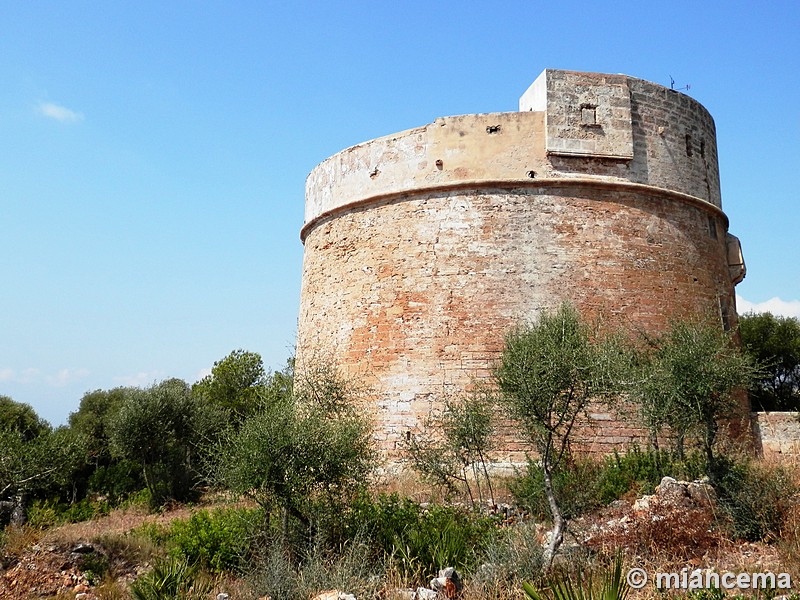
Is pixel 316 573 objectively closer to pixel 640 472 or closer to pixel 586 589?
pixel 586 589

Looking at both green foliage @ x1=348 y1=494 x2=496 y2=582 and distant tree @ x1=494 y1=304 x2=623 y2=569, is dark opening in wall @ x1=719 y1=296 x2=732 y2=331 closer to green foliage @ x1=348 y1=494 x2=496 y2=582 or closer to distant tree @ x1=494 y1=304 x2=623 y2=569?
distant tree @ x1=494 y1=304 x2=623 y2=569

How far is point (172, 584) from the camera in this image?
639cm

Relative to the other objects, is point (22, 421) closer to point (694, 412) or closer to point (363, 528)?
point (363, 528)

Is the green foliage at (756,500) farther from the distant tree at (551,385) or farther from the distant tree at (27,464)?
the distant tree at (27,464)

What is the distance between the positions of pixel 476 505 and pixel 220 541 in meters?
2.98

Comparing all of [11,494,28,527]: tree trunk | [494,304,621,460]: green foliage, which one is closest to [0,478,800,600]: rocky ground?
[494,304,621,460]: green foliage

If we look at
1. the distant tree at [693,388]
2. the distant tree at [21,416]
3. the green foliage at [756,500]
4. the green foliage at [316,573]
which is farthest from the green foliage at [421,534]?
the distant tree at [21,416]

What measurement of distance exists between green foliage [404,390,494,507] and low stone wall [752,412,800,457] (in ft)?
19.8

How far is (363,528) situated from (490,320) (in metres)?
4.80

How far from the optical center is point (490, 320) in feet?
35.4

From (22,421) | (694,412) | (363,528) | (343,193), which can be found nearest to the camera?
(363,528)

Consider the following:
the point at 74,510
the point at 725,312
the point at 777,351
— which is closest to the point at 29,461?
the point at 74,510

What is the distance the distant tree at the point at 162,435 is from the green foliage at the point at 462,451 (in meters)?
6.87

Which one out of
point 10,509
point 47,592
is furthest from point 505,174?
point 10,509
